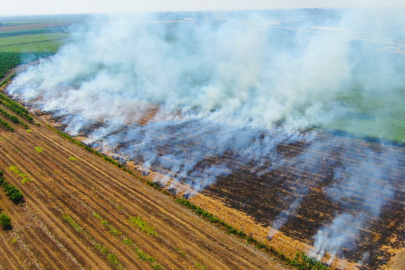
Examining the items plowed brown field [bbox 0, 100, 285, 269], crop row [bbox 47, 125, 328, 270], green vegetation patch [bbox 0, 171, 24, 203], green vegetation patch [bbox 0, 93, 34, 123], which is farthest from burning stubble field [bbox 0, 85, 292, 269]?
green vegetation patch [bbox 0, 93, 34, 123]

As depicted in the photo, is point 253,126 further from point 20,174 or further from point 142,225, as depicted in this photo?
point 20,174

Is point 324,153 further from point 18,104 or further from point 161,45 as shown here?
point 161,45

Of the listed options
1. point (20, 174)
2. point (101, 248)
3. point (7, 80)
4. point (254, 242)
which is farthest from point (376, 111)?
point (7, 80)

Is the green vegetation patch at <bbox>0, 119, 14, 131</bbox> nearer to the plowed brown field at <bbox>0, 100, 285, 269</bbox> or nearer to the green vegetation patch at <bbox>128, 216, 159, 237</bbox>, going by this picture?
the plowed brown field at <bbox>0, 100, 285, 269</bbox>

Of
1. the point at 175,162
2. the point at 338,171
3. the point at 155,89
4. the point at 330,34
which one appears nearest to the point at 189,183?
the point at 175,162

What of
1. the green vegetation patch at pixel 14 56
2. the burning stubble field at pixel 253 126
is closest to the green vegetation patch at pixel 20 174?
the burning stubble field at pixel 253 126

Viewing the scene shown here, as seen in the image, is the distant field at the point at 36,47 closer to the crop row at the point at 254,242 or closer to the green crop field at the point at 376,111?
the crop row at the point at 254,242
